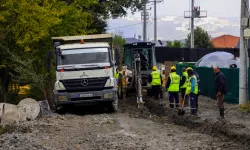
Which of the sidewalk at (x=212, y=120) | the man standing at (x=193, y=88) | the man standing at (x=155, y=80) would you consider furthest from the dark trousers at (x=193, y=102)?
the man standing at (x=155, y=80)

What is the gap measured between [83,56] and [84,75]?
2.63ft

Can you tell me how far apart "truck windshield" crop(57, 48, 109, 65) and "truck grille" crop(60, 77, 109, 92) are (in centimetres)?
72

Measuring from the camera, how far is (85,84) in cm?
1877

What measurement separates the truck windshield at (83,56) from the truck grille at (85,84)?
0.72 metres

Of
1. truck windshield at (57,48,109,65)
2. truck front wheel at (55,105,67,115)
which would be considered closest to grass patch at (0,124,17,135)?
truck windshield at (57,48,109,65)

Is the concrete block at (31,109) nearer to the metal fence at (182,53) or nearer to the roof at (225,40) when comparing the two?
the metal fence at (182,53)

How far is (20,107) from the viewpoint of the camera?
16.8 meters

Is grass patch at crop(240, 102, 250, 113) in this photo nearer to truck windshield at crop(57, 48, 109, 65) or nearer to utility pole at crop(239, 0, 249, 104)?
utility pole at crop(239, 0, 249, 104)

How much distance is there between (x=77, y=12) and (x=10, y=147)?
54.3 feet

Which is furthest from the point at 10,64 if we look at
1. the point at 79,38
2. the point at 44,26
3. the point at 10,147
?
the point at 10,147

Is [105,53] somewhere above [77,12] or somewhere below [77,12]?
below

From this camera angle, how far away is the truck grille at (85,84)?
18.7m

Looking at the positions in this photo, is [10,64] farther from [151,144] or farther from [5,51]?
[151,144]

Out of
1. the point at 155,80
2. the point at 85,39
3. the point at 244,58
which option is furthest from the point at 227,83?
the point at 85,39
